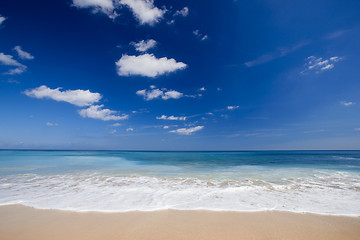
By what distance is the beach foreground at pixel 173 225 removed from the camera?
3.20 metres

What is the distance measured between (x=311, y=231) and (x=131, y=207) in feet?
14.4

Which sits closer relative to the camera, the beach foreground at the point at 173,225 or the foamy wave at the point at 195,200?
the beach foreground at the point at 173,225

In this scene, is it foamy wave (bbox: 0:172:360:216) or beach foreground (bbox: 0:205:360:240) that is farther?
foamy wave (bbox: 0:172:360:216)

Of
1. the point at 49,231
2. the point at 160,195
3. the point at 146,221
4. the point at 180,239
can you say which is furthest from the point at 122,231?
the point at 160,195

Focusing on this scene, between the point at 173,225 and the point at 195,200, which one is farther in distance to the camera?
the point at 195,200

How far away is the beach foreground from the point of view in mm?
3199

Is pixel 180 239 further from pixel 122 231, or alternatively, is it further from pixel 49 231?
pixel 49 231

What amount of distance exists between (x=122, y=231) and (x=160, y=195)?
2.71 metres

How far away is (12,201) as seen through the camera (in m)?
5.12

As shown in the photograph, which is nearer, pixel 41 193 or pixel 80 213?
pixel 80 213

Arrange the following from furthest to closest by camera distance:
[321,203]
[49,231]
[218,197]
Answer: [218,197], [321,203], [49,231]

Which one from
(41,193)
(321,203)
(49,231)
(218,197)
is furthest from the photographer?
(41,193)

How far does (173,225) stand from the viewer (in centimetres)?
357

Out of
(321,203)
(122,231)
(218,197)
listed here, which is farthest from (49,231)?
(321,203)
